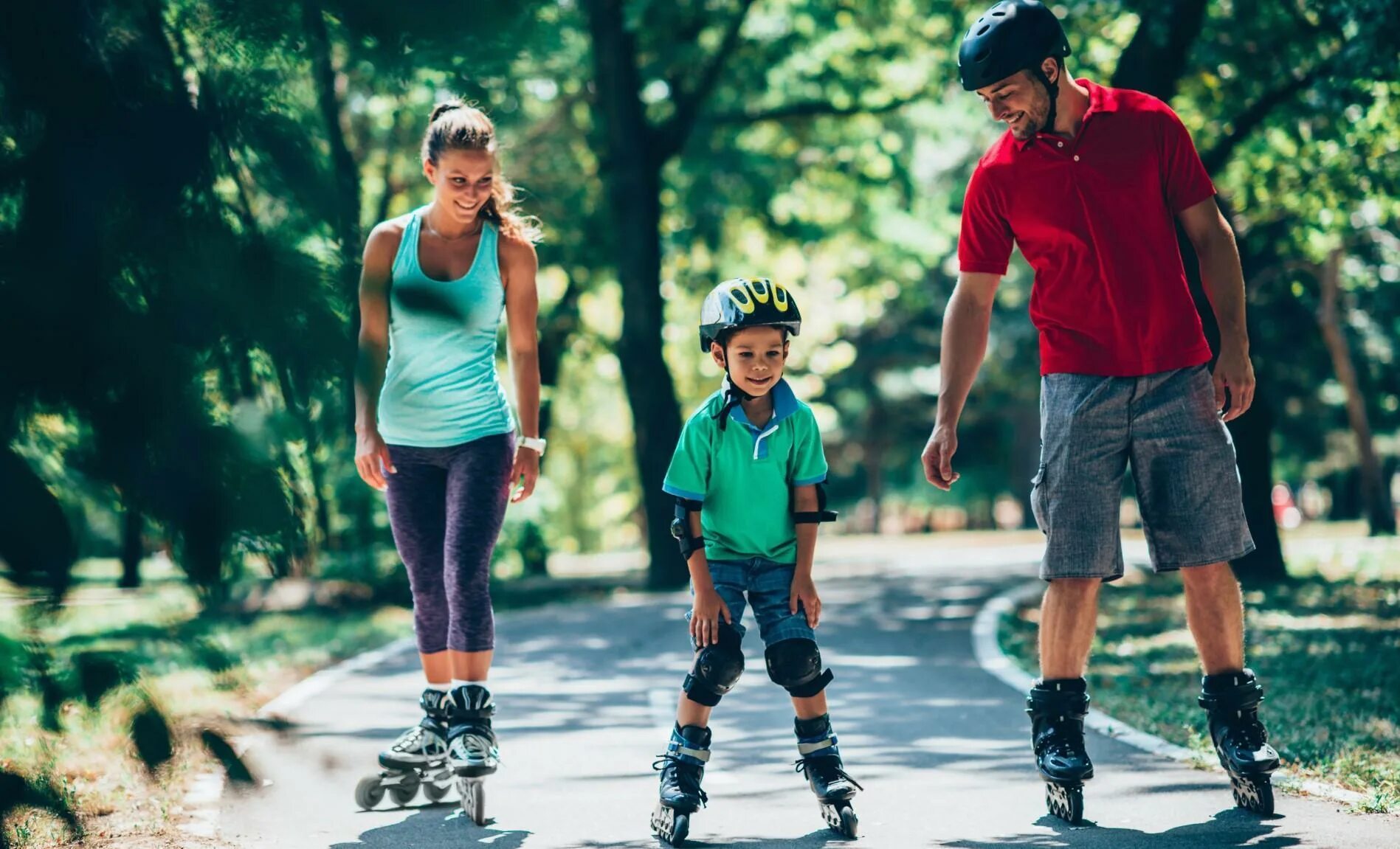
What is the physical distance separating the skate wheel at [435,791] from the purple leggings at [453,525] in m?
0.45

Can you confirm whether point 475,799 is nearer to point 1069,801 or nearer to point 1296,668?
point 1069,801

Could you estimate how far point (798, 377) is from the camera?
39.2 m

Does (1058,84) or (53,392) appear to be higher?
(1058,84)

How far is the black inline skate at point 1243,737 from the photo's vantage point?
164 inches

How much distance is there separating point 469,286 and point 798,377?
1464 inches

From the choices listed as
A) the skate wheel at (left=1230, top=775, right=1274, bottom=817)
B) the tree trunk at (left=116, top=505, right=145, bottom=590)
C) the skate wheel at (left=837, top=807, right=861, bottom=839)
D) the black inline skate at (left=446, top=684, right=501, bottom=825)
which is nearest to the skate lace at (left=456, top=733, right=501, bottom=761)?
the black inline skate at (left=446, top=684, right=501, bottom=825)

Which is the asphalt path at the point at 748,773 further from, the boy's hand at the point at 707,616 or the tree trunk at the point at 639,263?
the tree trunk at the point at 639,263

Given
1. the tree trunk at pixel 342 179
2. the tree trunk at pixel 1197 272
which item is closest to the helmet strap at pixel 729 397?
the tree trunk at pixel 342 179

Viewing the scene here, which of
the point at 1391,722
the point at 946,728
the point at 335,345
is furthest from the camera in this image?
the point at 946,728

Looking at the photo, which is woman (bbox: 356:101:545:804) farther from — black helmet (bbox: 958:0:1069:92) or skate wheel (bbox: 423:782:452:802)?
black helmet (bbox: 958:0:1069:92)

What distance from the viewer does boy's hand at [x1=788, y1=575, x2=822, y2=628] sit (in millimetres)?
4246

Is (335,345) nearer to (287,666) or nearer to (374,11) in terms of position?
(374,11)

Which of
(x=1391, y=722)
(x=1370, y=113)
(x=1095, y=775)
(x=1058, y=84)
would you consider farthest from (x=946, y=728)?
(x=1370, y=113)

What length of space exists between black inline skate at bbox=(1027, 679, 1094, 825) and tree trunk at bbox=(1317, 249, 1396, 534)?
2085 cm
